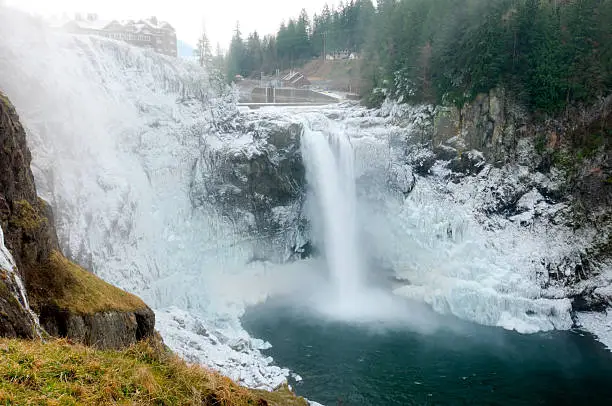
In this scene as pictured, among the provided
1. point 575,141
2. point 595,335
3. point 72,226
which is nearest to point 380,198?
point 575,141

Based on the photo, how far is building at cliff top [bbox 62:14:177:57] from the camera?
39.7 metres

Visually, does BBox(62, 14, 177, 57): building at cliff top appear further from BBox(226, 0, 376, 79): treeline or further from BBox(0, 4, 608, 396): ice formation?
BBox(226, 0, 376, 79): treeline

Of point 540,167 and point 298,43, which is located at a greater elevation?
point 298,43

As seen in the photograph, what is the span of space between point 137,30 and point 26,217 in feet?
118

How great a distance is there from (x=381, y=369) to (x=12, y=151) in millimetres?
17104

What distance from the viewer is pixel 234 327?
23984 millimetres

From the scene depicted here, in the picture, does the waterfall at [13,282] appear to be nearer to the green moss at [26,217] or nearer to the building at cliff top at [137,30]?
the green moss at [26,217]

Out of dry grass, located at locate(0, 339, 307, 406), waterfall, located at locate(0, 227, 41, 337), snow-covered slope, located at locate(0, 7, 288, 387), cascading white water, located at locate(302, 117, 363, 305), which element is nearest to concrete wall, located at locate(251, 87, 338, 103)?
cascading white water, located at locate(302, 117, 363, 305)

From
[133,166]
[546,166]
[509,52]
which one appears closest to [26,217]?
[133,166]

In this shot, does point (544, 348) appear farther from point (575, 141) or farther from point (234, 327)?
point (234, 327)

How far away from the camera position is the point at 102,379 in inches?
224

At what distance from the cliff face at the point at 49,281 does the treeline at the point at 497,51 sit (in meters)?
27.0

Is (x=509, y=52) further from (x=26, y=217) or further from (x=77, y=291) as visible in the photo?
(x=26, y=217)

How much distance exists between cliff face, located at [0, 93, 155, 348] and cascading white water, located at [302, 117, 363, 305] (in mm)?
19388
